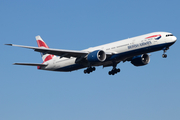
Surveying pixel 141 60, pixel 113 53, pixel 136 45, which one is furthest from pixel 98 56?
pixel 141 60

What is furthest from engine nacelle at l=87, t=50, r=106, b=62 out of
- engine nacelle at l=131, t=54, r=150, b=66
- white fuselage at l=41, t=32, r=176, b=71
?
engine nacelle at l=131, t=54, r=150, b=66

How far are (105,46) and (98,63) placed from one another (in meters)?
2.67

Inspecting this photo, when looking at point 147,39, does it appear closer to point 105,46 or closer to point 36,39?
point 105,46

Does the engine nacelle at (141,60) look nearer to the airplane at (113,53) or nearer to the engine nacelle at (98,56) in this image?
the airplane at (113,53)

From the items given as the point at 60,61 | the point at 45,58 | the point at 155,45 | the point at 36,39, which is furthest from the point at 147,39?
the point at 36,39

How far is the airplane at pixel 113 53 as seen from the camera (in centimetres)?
4675

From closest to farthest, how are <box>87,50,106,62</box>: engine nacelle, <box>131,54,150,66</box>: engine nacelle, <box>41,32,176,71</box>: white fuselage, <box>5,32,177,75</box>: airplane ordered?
<box>41,32,176,71</box>: white fuselage → <box>5,32,177,75</box>: airplane → <box>87,50,106,62</box>: engine nacelle → <box>131,54,150,66</box>: engine nacelle

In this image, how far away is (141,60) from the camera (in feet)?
177

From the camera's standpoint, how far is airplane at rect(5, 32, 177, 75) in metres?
46.8

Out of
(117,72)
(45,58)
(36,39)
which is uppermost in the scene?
(36,39)

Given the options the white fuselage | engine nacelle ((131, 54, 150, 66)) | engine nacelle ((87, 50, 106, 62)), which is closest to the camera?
the white fuselage

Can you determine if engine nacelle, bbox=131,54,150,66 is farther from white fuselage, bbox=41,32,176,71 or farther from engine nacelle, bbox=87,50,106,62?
engine nacelle, bbox=87,50,106,62

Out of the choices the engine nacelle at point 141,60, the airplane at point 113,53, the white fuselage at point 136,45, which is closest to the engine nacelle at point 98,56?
the airplane at point 113,53

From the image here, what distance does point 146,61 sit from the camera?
54531mm
